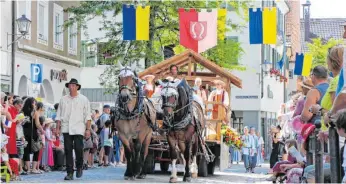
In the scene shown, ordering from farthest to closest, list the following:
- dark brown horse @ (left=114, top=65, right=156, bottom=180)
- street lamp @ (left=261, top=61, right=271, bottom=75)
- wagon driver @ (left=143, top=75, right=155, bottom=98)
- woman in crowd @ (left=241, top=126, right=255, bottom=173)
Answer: street lamp @ (left=261, top=61, right=271, bottom=75), woman in crowd @ (left=241, top=126, right=255, bottom=173), wagon driver @ (left=143, top=75, right=155, bottom=98), dark brown horse @ (left=114, top=65, right=156, bottom=180)

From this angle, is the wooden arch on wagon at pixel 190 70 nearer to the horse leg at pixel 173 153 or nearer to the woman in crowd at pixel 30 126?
the woman in crowd at pixel 30 126

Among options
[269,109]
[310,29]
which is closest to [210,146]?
[269,109]

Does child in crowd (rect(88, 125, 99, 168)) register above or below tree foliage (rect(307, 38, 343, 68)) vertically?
below

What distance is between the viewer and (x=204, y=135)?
64.3 ft

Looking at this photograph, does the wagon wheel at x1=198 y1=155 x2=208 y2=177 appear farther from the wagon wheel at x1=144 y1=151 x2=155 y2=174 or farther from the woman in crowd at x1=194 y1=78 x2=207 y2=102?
the woman in crowd at x1=194 y1=78 x2=207 y2=102

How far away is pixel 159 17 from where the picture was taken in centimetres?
3444

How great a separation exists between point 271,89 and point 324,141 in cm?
4959

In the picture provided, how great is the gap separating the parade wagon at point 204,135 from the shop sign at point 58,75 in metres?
15.5

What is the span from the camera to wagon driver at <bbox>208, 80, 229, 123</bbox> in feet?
68.8

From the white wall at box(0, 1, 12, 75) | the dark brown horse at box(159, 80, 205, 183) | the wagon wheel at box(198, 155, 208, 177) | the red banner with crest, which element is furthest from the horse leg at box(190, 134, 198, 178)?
the white wall at box(0, 1, 12, 75)

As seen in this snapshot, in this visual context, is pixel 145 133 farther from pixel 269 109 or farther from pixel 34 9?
pixel 269 109

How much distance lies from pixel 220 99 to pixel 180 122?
3828 mm

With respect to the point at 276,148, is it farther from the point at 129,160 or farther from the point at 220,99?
the point at 129,160

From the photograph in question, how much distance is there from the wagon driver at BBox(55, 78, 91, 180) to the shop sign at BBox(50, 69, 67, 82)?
21.7 meters
